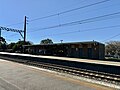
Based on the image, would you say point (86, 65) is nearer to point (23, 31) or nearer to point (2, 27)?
point (23, 31)

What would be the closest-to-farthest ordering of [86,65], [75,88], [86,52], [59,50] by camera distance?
[75,88]
[86,65]
[86,52]
[59,50]

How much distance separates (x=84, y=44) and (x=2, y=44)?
50.5 metres

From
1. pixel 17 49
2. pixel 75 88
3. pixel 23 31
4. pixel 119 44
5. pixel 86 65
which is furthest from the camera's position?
pixel 119 44

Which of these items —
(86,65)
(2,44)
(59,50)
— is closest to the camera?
(86,65)

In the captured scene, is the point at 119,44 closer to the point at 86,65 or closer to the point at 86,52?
the point at 86,52

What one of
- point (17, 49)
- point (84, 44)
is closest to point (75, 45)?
point (84, 44)

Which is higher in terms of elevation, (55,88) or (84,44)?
(84,44)

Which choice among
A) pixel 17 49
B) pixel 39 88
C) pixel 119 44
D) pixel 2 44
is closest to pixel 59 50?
pixel 17 49

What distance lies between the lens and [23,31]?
5303 cm

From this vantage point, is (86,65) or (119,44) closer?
(86,65)

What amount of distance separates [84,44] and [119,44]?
57.8m

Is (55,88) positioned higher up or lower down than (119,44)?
lower down

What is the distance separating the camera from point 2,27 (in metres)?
55.4

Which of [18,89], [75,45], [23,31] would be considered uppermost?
[23,31]
